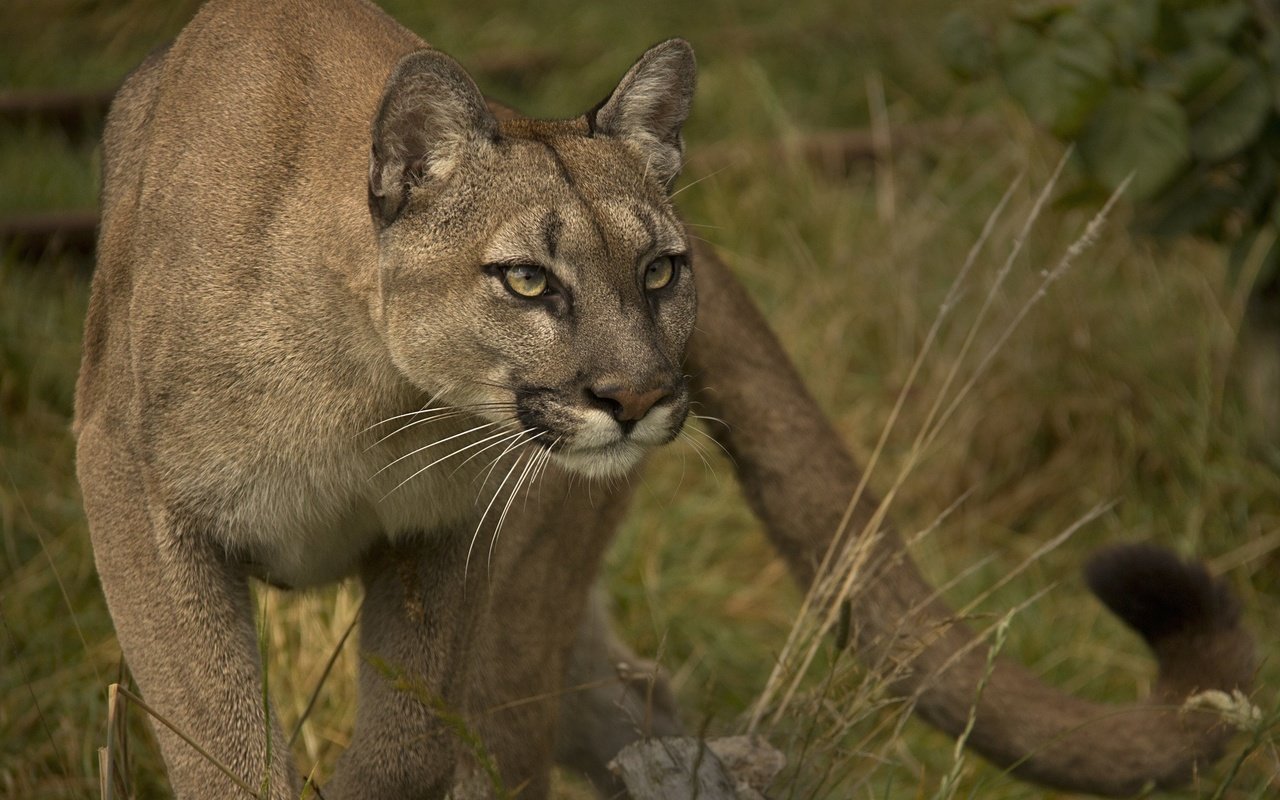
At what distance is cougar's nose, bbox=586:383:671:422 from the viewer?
9.79 feet

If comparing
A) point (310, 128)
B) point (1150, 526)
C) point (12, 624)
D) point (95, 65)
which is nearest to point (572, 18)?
point (95, 65)

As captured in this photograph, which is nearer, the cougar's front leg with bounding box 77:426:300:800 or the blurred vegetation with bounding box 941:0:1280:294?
the cougar's front leg with bounding box 77:426:300:800

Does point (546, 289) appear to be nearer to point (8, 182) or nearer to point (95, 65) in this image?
point (8, 182)

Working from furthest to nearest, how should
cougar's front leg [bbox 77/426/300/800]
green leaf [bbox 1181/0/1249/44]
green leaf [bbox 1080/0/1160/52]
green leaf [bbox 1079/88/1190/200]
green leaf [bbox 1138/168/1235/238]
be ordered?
green leaf [bbox 1138/168/1235/238]
green leaf [bbox 1181/0/1249/44]
green leaf [bbox 1080/0/1160/52]
green leaf [bbox 1079/88/1190/200]
cougar's front leg [bbox 77/426/300/800]

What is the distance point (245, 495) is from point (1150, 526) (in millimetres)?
4000

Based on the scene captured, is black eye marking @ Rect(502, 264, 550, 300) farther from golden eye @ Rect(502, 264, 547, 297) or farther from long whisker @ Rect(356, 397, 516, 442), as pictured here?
long whisker @ Rect(356, 397, 516, 442)

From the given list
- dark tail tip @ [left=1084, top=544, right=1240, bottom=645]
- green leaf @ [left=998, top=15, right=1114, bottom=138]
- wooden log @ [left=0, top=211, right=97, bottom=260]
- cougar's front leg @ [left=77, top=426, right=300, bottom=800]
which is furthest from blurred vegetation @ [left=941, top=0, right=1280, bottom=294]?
wooden log @ [left=0, top=211, right=97, bottom=260]

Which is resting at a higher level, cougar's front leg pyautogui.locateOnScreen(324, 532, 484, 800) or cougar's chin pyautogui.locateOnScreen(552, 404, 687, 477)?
cougar's chin pyautogui.locateOnScreen(552, 404, 687, 477)

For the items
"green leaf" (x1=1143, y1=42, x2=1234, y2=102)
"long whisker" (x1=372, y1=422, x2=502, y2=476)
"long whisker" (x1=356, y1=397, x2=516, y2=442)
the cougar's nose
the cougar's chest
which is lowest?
the cougar's chest

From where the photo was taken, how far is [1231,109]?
5105mm

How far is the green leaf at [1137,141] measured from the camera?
487 cm

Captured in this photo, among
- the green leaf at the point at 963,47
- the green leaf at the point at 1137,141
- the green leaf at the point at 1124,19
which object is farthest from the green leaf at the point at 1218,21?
the green leaf at the point at 963,47

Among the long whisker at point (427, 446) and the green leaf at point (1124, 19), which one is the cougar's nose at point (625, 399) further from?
the green leaf at point (1124, 19)

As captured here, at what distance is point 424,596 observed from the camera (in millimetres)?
3473
